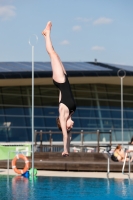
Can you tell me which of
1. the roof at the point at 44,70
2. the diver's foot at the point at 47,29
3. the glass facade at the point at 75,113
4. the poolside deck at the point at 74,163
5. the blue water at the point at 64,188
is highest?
the roof at the point at 44,70

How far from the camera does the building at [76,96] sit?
151 ft

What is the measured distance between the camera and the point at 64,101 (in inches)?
297

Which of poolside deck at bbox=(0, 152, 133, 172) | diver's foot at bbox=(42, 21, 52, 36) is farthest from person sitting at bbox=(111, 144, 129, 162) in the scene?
diver's foot at bbox=(42, 21, 52, 36)

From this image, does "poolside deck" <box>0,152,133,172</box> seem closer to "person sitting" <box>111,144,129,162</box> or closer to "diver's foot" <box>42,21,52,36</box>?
"person sitting" <box>111,144,129,162</box>

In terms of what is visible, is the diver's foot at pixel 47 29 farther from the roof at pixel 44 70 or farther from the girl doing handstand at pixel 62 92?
the roof at pixel 44 70

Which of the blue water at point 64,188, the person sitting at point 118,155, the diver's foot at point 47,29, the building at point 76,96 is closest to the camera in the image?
the diver's foot at point 47,29

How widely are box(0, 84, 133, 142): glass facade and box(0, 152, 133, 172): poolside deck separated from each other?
1393 cm

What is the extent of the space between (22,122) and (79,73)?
5.77 m

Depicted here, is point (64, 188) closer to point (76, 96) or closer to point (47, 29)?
point (47, 29)

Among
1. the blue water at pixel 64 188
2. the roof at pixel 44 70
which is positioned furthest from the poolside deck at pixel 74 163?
the roof at pixel 44 70

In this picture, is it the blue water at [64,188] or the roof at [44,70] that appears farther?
the roof at [44,70]

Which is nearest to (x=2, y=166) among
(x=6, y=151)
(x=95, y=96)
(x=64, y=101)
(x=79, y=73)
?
(x=6, y=151)

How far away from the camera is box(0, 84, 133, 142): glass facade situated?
47406mm

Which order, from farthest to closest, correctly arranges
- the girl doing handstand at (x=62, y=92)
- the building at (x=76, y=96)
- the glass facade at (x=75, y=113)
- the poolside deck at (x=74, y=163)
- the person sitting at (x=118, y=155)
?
the glass facade at (x=75, y=113), the building at (x=76, y=96), the poolside deck at (x=74, y=163), the person sitting at (x=118, y=155), the girl doing handstand at (x=62, y=92)
